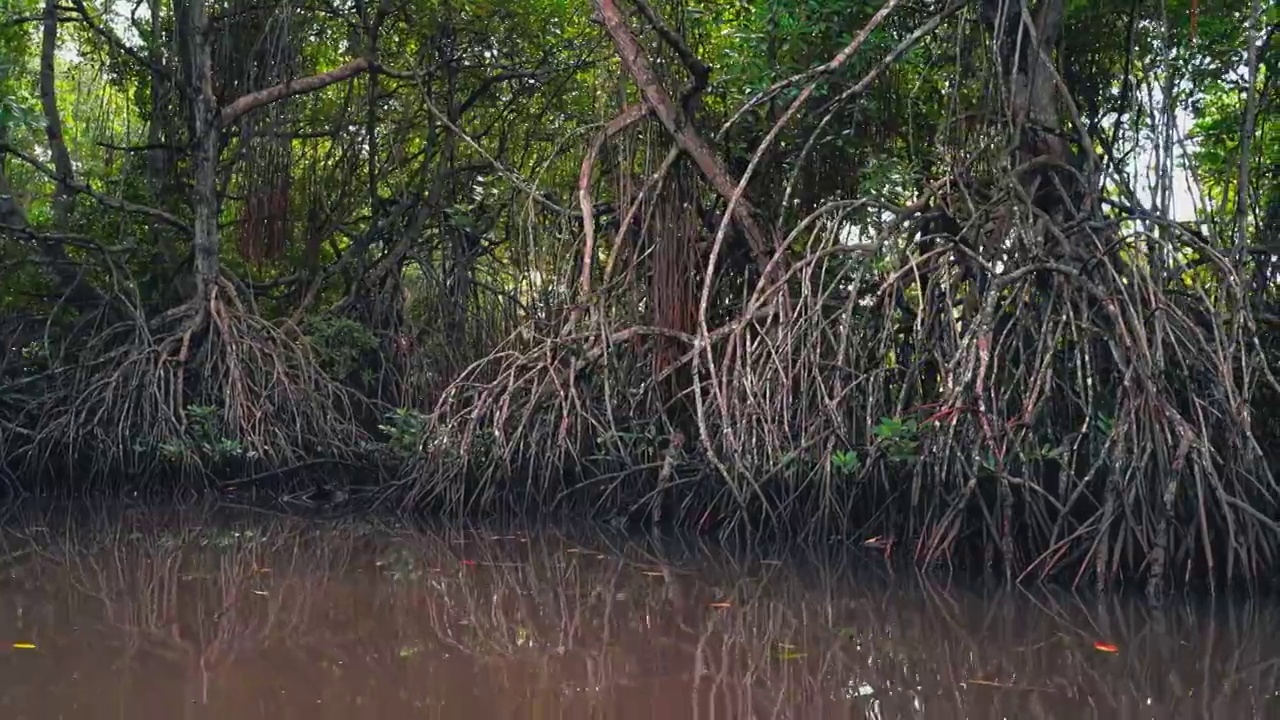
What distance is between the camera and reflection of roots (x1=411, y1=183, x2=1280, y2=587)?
4125 millimetres

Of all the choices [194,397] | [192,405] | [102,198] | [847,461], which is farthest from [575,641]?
[102,198]

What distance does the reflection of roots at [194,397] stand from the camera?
648cm

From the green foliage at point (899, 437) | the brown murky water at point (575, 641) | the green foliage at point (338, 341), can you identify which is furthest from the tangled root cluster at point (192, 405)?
the green foliage at point (899, 437)

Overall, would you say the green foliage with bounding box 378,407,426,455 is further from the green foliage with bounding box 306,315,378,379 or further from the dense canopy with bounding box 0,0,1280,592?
the green foliage with bounding box 306,315,378,379

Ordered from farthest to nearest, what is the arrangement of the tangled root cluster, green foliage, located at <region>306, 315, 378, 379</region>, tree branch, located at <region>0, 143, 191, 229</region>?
green foliage, located at <region>306, 315, 378, 379</region> → tree branch, located at <region>0, 143, 191, 229</region> → the tangled root cluster

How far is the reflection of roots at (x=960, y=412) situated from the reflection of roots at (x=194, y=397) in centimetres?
121

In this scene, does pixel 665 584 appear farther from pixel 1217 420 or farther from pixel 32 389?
pixel 32 389

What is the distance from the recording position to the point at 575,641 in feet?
12.0

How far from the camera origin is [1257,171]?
6.02m

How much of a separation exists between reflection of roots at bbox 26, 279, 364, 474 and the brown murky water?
4.77 ft

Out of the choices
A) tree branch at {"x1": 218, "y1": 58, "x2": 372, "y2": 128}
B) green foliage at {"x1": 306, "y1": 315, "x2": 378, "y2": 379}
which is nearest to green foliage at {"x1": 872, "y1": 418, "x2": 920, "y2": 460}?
green foliage at {"x1": 306, "y1": 315, "x2": 378, "y2": 379}

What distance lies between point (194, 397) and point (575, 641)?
12.5ft

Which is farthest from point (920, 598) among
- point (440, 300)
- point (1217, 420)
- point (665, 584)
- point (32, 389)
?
point (32, 389)

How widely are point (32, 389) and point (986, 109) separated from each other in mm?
5091
